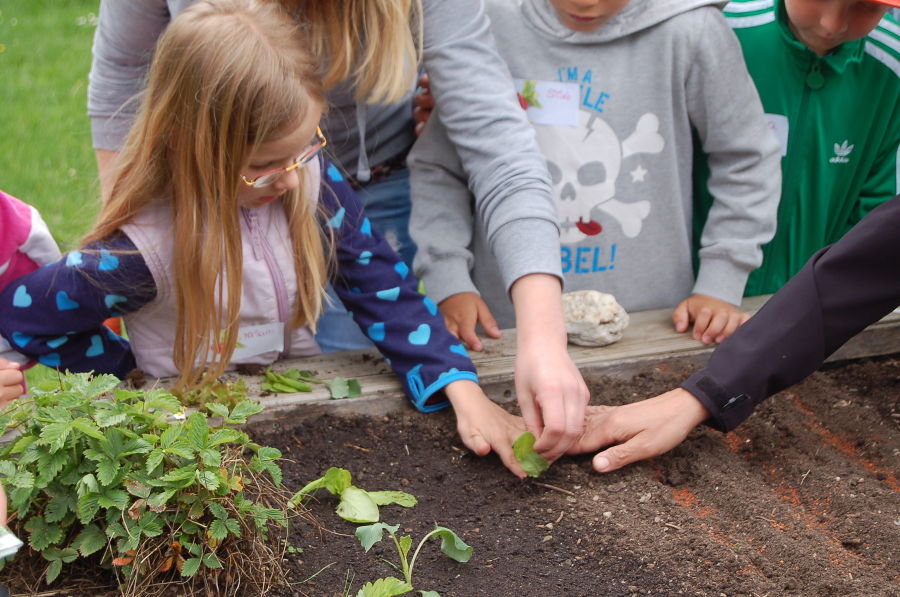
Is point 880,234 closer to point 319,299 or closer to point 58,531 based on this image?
point 319,299

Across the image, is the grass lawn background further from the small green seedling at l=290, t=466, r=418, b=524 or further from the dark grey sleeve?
the dark grey sleeve

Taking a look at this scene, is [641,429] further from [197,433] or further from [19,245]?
[19,245]

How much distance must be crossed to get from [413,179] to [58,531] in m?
1.54

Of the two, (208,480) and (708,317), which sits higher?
(208,480)

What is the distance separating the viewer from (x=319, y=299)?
232cm

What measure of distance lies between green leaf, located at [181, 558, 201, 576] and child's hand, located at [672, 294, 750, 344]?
1.57m

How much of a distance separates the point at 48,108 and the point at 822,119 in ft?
16.8

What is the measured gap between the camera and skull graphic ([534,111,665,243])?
277cm

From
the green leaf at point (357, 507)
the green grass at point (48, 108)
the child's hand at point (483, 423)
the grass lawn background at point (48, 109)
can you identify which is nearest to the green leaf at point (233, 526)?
the green leaf at point (357, 507)

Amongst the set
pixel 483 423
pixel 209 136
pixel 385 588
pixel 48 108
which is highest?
pixel 209 136

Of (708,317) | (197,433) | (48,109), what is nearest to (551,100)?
(708,317)

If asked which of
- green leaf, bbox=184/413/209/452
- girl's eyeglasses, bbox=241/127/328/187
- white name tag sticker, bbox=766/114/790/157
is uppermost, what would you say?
girl's eyeglasses, bbox=241/127/328/187

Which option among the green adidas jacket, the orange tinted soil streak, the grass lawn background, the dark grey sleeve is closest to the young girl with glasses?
the dark grey sleeve

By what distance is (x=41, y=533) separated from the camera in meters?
1.52
